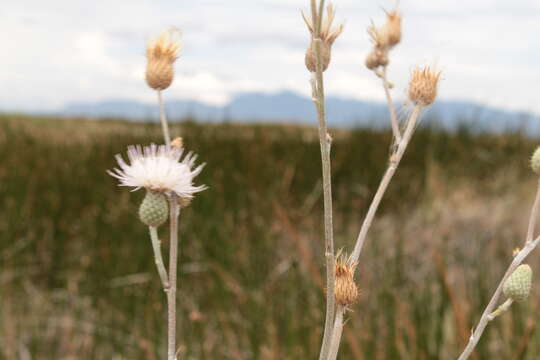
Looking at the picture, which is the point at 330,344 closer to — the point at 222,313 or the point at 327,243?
the point at 327,243

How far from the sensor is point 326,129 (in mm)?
390

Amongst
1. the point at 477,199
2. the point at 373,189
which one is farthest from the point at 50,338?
the point at 477,199

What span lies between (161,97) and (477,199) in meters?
6.40

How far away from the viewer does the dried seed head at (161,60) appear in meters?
0.54

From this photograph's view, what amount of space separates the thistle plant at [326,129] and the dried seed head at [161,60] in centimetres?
14

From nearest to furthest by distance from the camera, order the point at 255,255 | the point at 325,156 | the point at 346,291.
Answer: the point at 325,156 < the point at 346,291 < the point at 255,255

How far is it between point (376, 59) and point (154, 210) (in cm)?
30

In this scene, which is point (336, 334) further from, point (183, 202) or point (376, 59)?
point (376, 59)

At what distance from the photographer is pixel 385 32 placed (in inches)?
24.6

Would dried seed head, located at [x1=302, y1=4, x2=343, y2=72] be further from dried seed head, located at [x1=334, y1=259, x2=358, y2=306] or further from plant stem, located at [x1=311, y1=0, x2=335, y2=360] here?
dried seed head, located at [x1=334, y1=259, x2=358, y2=306]

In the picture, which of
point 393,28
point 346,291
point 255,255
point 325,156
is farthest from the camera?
point 255,255

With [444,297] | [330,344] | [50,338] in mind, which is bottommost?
[50,338]

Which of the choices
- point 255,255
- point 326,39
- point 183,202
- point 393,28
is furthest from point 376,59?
point 255,255

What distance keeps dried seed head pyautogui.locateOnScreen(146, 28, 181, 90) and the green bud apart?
10 centimetres
